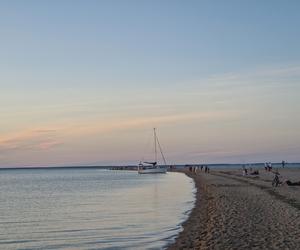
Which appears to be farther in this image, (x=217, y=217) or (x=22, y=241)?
(x=217, y=217)

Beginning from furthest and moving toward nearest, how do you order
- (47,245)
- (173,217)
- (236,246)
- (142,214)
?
(142,214) < (173,217) < (47,245) < (236,246)

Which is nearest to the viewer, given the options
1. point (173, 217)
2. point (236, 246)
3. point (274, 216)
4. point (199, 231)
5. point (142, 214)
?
point (236, 246)

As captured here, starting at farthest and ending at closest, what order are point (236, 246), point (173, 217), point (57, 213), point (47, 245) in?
point (57, 213)
point (173, 217)
point (47, 245)
point (236, 246)

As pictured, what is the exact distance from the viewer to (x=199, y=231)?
2125 centimetres

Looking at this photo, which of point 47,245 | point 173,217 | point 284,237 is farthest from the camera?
point 173,217

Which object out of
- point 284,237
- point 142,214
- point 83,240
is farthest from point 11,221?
point 284,237

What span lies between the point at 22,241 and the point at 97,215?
10.1m

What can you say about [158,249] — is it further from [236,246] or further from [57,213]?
[57,213]

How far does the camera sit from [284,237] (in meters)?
17.5

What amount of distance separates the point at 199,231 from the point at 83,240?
497 centimetres

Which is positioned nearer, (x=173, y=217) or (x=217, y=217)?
(x=217, y=217)

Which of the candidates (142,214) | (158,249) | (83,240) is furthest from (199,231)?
(142,214)

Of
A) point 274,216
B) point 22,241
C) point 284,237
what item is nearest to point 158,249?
point 284,237

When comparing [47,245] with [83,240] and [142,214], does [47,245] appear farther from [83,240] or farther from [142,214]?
[142,214]
